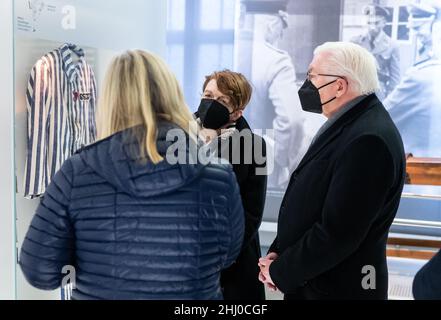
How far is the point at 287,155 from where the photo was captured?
2715 mm

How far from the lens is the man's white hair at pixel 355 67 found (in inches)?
62.5

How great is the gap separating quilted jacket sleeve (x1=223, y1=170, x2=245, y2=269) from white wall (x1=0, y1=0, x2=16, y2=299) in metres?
1.01

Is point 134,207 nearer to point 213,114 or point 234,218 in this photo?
point 234,218

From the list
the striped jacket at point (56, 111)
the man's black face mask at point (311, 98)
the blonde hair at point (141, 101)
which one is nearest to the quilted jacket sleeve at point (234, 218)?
the blonde hair at point (141, 101)

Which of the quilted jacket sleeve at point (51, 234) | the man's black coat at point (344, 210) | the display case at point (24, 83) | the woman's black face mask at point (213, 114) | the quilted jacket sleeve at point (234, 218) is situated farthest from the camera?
the display case at point (24, 83)

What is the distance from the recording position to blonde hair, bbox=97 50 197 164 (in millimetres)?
1245

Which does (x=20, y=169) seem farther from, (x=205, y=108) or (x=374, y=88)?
(x=374, y=88)

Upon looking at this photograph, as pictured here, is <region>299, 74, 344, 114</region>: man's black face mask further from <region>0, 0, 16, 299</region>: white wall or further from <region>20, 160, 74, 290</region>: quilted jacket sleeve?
<region>0, 0, 16, 299</region>: white wall

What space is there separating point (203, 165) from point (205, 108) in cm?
61

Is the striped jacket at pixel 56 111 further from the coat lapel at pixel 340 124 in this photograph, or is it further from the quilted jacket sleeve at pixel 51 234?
the coat lapel at pixel 340 124

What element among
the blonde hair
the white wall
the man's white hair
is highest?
the man's white hair

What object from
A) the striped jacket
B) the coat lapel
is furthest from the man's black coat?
the striped jacket

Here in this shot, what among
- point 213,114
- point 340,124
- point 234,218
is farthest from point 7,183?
point 340,124
